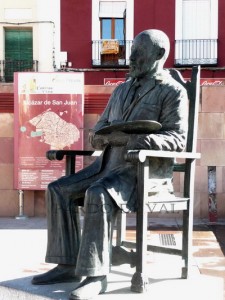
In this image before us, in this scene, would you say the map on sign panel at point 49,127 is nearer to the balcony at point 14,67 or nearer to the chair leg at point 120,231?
the chair leg at point 120,231

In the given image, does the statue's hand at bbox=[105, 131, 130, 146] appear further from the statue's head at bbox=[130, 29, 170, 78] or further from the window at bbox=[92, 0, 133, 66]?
the window at bbox=[92, 0, 133, 66]

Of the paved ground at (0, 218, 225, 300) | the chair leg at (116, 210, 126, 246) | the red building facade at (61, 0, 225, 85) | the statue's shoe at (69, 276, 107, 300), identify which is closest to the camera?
the statue's shoe at (69, 276, 107, 300)

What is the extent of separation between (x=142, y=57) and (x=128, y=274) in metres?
1.45

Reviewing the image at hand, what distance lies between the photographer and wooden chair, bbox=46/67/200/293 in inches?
150

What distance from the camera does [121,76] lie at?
72.8ft

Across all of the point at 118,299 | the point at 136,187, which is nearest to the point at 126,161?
the point at 136,187

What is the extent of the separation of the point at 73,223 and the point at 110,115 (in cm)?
78

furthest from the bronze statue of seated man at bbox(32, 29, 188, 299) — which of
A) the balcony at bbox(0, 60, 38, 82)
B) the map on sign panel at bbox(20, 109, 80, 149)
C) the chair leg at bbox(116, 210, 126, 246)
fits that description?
the balcony at bbox(0, 60, 38, 82)

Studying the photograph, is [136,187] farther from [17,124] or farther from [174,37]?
[174,37]

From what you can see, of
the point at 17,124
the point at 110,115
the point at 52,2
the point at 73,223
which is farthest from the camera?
the point at 52,2

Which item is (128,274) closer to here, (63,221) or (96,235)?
(63,221)

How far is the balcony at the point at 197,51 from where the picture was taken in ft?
72.6

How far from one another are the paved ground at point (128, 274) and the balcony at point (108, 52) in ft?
49.9

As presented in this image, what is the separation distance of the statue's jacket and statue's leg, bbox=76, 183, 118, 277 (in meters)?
0.17
